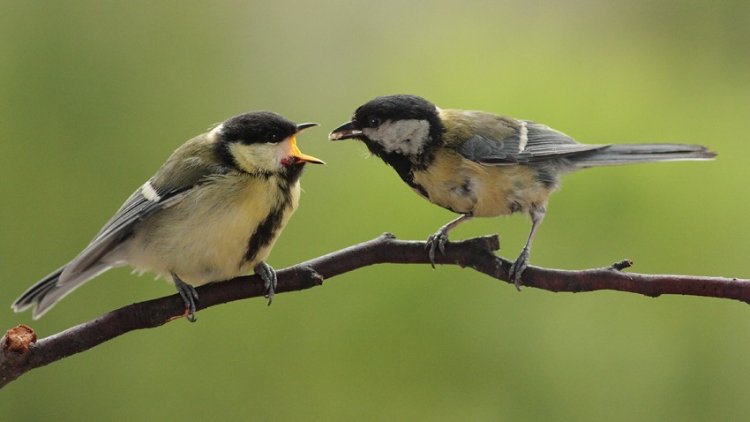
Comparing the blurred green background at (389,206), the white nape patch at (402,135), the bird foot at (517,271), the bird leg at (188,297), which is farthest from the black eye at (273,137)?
the blurred green background at (389,206)

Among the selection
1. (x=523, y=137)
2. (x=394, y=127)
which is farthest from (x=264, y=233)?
(x=523, y=137)

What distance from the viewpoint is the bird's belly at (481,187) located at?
1.12 metres

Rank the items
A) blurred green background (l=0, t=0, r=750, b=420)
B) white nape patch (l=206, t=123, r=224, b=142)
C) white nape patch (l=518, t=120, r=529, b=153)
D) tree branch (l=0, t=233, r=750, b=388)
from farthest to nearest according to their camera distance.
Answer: blurred green background (l=0, t=0, r=750, b=420), white nape patch (l=518, t=120, r=529, b=153), white nape patch (l=206, t=123, r=224, b=142), tree branch (l=0, t=233, r=750, b=388)

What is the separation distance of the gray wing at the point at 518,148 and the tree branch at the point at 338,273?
20 centimetres

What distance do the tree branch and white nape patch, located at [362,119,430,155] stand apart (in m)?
0.14

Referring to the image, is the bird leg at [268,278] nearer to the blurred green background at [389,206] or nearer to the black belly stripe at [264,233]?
the black belly stripe at [264,233]

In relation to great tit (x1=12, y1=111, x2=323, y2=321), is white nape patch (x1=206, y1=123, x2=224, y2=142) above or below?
above

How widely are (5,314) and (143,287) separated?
0.92 feet

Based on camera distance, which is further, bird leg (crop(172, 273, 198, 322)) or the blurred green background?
the blurred green background

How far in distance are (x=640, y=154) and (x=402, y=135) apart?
0.98ft

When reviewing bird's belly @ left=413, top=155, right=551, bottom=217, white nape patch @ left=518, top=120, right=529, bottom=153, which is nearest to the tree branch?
bird's belly @ left=413, top=155, right=551, bottom=217

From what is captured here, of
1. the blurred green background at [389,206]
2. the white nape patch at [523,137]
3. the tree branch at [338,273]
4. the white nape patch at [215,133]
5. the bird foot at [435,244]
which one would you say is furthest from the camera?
the blurred green background at [389,206]

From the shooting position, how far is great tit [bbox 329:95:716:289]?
1.05m

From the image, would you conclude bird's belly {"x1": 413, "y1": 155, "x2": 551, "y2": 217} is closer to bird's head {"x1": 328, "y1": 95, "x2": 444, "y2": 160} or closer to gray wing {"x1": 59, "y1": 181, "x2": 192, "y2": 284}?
bird's head {"x1": 328, "y1": 95, "x2": 444, "y2": 160}
